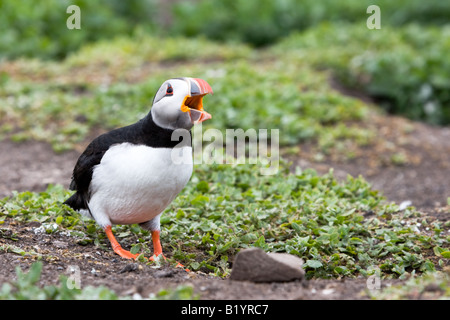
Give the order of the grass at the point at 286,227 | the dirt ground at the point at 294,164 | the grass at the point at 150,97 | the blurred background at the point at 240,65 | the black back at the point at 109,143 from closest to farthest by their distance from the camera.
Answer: the dirt ground at the point at 294,164 < the black back at the point at 109,143 < the grass at the point at 286,227 < the grass at the point at 150,97 < the blurred background at the point at 240,65

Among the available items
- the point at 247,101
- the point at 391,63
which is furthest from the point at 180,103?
the point at 391,63

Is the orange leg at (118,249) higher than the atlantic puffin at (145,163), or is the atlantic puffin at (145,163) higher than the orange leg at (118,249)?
the atlantic puffin at (145,163)

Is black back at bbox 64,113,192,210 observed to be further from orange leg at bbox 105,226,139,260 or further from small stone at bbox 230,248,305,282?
small stone at bbox 230,248,305,282

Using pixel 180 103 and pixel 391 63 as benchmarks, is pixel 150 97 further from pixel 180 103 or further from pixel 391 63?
pixel 180 103

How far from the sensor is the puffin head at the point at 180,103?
3.39 metres

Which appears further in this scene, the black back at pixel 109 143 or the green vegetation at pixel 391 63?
the green vegetation at pixel 391 63

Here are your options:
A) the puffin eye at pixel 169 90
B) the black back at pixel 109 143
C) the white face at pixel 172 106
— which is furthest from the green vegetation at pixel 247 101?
the puffin eye at pixel 169 90

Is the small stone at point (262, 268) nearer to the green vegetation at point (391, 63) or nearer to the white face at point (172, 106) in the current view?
the white face at point (172, 106)

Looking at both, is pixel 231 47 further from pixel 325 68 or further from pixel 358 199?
pixel 358 199

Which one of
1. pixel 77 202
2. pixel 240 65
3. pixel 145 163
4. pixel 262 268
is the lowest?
pixel 262 268

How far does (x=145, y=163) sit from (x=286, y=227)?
1369 millimetres

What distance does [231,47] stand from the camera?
1111cm

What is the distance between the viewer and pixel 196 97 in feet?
11.4
